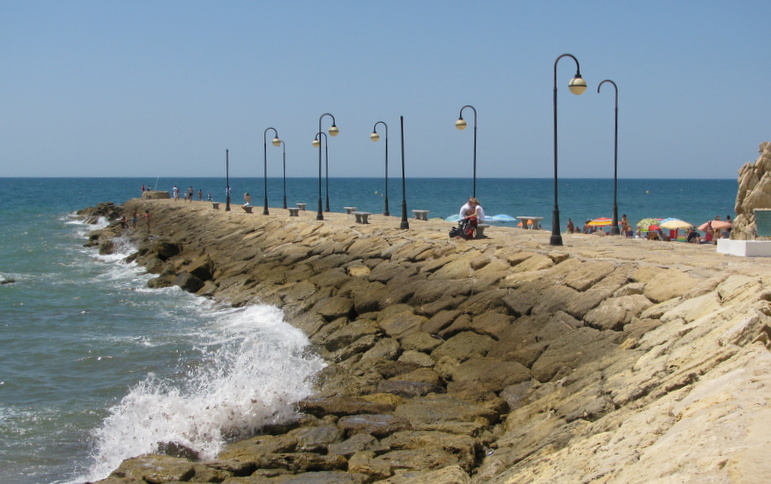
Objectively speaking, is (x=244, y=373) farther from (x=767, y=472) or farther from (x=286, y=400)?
(x=767, y=472)

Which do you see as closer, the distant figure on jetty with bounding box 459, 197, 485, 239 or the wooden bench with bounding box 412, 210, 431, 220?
the distant figure on jetty with bounding box 459, 197, 485, 239

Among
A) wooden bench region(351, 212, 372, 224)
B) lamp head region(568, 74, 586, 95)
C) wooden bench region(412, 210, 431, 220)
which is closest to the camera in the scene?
lamp head region(568, 74, 586, 95)

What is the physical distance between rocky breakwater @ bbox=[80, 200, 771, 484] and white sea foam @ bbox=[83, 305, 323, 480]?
1.29 ft

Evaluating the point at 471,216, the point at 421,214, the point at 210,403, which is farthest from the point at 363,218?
the point at 210,403

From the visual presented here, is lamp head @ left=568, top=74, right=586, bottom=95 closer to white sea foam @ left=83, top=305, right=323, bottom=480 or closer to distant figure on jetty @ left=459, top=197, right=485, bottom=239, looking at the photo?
distant figure on jetty @ left=459, top=197, right=485, bottom=239

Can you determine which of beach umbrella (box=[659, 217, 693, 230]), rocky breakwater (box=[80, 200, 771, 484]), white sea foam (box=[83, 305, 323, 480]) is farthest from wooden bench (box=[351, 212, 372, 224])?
Result: beach umbrella (box=[659, 217, 693, 230])

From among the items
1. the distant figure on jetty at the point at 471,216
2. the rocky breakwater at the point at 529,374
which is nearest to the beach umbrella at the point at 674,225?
the rocky breakwater at the point at 529,374

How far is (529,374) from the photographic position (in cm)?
984

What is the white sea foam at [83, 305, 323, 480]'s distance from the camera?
9.30 m

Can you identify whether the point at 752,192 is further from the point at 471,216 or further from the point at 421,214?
the point at 421,214

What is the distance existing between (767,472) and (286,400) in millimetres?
6667

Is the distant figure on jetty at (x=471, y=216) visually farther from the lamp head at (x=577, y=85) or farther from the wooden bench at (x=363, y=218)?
the wooden bench at (x=363, y=218)

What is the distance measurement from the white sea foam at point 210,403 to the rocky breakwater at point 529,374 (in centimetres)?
39

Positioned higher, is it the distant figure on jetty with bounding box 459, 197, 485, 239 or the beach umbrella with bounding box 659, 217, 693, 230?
the distant figure on jetty with bounding box 459, 197, 485, 239
